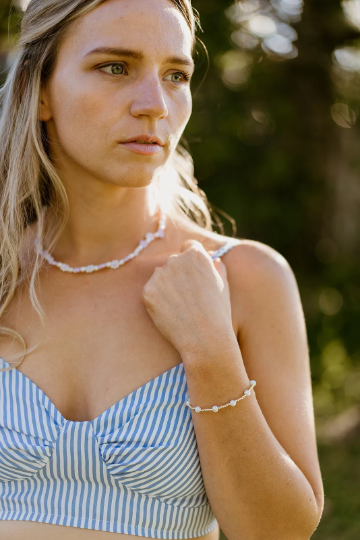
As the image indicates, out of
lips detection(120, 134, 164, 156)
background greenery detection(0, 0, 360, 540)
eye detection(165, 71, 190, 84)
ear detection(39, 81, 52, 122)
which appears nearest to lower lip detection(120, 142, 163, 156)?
lips detection(120, 134, 164, 156)

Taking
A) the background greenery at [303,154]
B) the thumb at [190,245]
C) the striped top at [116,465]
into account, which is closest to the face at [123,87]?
the thumb at [190,245]

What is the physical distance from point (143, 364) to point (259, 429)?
0.38m

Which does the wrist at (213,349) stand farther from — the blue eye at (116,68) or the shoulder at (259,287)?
the blue eye at (116,68)

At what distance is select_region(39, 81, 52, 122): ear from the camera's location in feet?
6.57

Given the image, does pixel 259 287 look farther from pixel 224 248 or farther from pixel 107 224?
pixel 107 224

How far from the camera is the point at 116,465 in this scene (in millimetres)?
1735

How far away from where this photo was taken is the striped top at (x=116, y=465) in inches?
68.4

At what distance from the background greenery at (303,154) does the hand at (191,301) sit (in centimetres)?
195

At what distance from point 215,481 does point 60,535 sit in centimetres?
46

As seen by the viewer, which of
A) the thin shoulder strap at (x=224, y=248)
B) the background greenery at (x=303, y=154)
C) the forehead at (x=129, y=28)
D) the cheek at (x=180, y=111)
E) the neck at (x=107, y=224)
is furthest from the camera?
the background greenery at (x=303, y=154)

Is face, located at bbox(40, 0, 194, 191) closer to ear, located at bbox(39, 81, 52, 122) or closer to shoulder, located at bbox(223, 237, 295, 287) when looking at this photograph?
ear, located at bbox(39, 81, 52, 122)

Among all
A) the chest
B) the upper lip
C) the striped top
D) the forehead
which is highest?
the forehead

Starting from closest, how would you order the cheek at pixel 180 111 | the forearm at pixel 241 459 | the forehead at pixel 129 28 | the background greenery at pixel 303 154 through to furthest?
1. the forearm at pixel 241 459
2. the forehead at pixel 129 28
3. the cheek at pixel 180 111
4. the background greenery at pixel 303 154

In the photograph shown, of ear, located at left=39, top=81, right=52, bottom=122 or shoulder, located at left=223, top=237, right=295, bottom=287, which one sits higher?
ear, located at left=39, top=81, right=52, bottom=122
